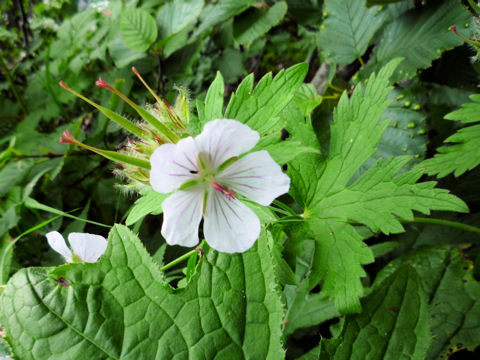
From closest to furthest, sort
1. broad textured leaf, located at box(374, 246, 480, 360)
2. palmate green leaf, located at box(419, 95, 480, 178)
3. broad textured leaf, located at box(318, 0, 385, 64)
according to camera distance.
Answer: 1. palmate green leaf, located at box(419, 95, 480, 178)
2. broad textured leaf, located at box(374, 246, 480, 360)
3. broad textured leaf, located at box(318, 0, 385, 64)

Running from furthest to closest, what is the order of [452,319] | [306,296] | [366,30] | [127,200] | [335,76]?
1. [127,200]
2. [335,76]
3. [366,30]
4. [306,296]
5. [452,319]

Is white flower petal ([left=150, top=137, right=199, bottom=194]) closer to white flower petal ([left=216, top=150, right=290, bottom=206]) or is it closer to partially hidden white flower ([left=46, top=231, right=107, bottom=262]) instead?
white flower petal ([left=216, top=150, right=290, bottom=206])

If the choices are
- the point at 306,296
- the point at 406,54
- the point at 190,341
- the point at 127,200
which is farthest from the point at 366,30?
the point at 127,200

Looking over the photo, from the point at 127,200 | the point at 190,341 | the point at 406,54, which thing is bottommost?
the point at 127,200

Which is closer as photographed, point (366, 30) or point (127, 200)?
point (366, 30)

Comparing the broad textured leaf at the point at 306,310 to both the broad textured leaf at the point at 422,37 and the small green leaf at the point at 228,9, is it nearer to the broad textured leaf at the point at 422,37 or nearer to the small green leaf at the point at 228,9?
the broad textured leaf at the point at 422,37

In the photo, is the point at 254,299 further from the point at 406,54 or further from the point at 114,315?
the point at 406,54

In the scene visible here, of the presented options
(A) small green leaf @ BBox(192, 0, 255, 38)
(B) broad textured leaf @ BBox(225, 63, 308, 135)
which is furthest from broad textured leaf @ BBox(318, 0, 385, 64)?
(B) broad textured leaf @ BBox(225, 63, 308, 135)
